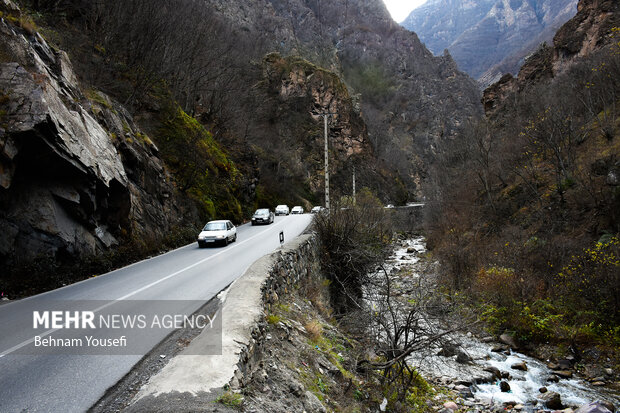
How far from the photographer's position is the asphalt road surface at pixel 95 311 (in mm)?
4125

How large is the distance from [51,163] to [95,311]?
19.7ft

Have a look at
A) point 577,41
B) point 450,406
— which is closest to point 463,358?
point 450,406

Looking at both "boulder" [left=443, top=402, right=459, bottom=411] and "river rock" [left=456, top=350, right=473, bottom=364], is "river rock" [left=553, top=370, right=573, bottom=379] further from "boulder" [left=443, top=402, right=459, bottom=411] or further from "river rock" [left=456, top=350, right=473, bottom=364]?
"boulder" [left=443, top=402, right=459, bottom=411]

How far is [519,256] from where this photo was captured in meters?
16.6

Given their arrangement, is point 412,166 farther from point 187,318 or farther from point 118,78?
point 187,318

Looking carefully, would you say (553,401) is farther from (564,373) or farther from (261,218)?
(261,218)

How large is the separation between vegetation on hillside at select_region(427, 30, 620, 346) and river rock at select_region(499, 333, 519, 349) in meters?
0.32

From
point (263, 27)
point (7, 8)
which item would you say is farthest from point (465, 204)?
point (263, 27)

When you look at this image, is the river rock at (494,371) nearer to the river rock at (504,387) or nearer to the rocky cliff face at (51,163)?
the river rock at (504,387)

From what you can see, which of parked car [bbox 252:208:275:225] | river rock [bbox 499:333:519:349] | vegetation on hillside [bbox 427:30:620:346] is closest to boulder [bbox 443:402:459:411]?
vegetation on hillside [bbox 427:30:620:346]

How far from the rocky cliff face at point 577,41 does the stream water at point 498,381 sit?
3061 centimetres

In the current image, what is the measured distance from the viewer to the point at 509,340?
40.8 feet

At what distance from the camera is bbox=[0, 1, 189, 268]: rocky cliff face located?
9.40 meters

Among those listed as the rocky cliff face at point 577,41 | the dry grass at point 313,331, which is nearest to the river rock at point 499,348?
the dry grass at point 313,331
